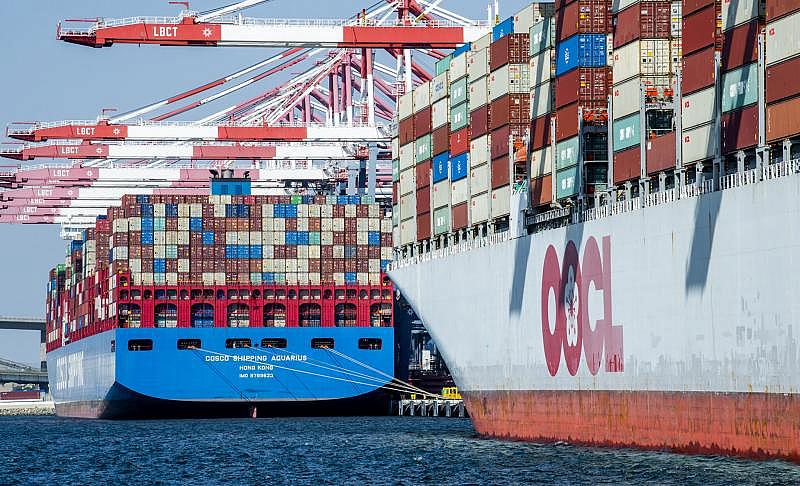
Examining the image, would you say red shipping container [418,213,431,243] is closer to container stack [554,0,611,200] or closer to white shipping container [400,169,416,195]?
white shipping container [400,169,416,195]

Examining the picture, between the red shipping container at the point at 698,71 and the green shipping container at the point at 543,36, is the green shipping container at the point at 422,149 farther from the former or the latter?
the red shipping container at the point at 698,71

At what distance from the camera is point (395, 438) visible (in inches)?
2195

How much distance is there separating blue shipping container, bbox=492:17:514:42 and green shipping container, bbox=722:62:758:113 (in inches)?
600

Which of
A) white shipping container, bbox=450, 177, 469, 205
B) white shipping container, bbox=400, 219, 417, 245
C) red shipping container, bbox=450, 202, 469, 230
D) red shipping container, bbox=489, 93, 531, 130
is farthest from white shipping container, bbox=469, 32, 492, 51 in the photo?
white shipping container, bbox=400, 219, 417, 245

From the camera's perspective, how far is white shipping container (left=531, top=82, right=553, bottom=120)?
45188 mm

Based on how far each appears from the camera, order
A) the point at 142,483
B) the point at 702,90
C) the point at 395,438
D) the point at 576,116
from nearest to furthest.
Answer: the point at 702,90 → the point at 142,483 → the point at 576,116 → the point at 395,438

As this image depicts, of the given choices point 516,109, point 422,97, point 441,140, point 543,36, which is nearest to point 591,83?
point 543,36

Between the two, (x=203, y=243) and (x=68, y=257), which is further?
(x=68, y=257)

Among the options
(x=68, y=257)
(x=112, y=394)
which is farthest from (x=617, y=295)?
(x=68, y=257)

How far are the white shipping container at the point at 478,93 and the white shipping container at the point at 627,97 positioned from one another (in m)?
9.37

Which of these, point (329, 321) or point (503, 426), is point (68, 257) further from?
point (503, 426)

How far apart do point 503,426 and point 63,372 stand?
63757 mm

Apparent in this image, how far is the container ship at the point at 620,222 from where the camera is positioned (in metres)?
32.7

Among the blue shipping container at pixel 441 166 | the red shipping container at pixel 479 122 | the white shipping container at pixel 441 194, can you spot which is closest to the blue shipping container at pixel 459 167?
the blue shipping container at pixel 441 166
